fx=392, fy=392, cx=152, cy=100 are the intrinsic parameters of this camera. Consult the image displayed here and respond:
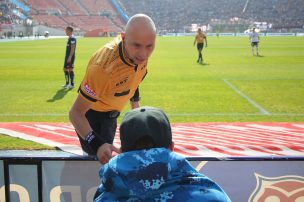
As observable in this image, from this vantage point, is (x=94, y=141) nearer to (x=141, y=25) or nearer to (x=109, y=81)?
(x=109, y=81)

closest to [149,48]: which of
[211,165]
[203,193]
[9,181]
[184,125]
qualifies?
[211,165]

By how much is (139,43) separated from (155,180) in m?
1.25

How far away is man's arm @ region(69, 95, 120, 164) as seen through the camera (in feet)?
8.53

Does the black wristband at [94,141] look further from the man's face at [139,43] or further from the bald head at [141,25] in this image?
the bald head at [141,25]

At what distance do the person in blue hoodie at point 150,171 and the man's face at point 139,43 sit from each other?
39.3 inches

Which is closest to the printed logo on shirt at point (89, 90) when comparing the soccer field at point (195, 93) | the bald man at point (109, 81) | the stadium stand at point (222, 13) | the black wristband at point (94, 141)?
the bald man at point (109, 81)

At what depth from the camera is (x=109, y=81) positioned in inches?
121

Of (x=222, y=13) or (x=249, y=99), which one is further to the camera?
(x=222, y=13)

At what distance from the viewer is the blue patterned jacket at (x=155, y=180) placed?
172 centimetres

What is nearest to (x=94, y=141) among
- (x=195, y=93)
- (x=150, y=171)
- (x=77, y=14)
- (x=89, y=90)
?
(x=89, y=90)

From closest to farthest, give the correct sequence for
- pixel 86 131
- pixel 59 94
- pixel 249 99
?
1. pixel 86 131
2. pixel 249 99
3. pixel 59 94

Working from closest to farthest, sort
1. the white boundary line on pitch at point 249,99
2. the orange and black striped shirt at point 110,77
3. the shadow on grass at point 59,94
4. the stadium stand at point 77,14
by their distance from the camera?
1. the orange and black striped shirt at point 110,77
2. the white boundary line on pitch at point 249,99
3. the shadow on grass at point 59,94
4. the stadium stand at point 77,14

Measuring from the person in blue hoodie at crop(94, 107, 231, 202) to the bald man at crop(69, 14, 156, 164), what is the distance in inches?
28.2

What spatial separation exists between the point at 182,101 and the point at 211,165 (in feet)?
26.9
